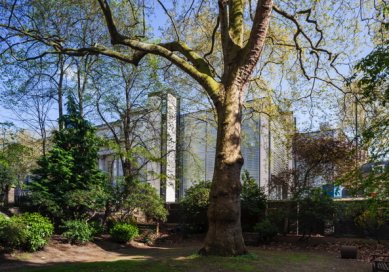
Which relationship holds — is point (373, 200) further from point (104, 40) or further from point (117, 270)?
point (104, 40)

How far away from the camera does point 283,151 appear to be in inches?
770

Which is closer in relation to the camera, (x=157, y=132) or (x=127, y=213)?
(x=127, y=213)

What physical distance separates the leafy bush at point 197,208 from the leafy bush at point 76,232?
4852 mm

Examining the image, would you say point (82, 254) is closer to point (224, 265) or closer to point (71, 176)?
point (71, 176)

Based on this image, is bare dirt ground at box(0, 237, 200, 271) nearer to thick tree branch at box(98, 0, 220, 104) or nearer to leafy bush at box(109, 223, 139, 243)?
leafy bush at box(109, 223, 139, 243)

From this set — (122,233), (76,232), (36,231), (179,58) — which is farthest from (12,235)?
(179,58)

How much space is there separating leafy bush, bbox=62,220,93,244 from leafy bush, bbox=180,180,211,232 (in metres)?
4.85

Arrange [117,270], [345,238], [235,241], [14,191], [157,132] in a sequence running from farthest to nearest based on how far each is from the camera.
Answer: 1. [14,191]
2. [157,132]
3. [345,238]
4. [235,241]
5. [117,270]

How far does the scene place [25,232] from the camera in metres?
12.3

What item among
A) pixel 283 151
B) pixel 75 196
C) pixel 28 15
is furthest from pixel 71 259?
pixel 283 151

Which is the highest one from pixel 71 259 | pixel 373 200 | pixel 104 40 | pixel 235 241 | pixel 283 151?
pixel 104 40

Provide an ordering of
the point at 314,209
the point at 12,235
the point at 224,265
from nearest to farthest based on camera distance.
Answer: the point at 224,265 → the point at 12,235 → the point at 314,209

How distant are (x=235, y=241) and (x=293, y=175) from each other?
7.79m

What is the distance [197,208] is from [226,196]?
26.5 ft
